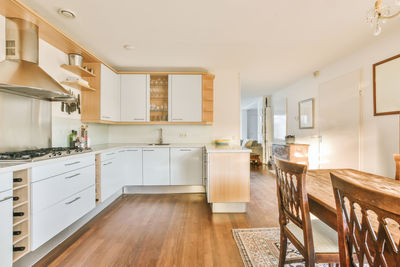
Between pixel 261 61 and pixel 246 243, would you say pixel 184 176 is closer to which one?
pixel 246 243

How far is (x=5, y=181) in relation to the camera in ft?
4.27

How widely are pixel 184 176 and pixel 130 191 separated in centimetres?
110

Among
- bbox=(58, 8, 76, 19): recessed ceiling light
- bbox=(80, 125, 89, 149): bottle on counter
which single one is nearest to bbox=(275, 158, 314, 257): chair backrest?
bbox=(58, 8, 76, 19): recessed ceiling light

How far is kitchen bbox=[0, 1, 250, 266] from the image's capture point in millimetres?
1570

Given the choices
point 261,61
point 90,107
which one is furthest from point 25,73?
point 261,61

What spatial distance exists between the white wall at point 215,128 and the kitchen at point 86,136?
0.07ft

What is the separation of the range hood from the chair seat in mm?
2544

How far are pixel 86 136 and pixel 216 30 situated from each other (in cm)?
248

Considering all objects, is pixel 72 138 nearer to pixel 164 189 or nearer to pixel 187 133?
pixel 164 189

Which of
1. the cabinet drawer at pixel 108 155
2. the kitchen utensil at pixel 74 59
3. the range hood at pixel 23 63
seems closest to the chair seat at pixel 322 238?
the cabinet drawer at pixel 108 155

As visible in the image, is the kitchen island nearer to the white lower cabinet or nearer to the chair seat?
the chair seat

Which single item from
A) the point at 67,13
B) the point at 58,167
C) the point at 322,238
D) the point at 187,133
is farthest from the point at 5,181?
the point at 187,133

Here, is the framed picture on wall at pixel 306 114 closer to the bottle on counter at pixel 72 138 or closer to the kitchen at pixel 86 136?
the kitchen at pixel 86 136

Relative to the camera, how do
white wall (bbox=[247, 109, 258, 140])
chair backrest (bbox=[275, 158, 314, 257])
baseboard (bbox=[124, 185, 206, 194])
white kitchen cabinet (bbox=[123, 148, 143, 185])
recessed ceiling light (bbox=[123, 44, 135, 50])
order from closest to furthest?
chair backrest (bbox=[275, 158, 314, 257])
recessed ceiling light (bbox=[123, 44, 135, 50])
white kitchen cabinet (bbox=[123, 148, 143, 185])
baseboard (bbox=[124, 185, 206, 194])
white wall (bbox=[247, 109, 258, 140])
